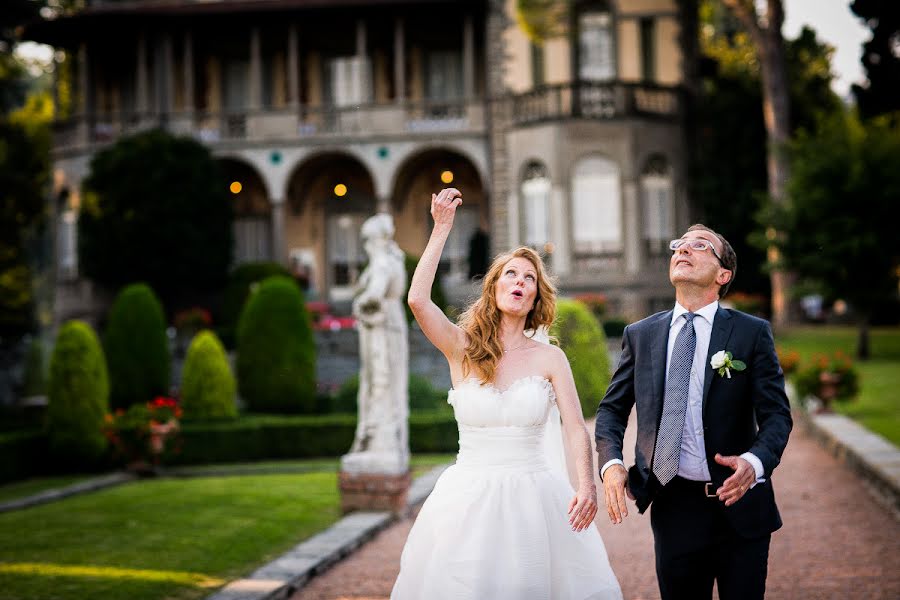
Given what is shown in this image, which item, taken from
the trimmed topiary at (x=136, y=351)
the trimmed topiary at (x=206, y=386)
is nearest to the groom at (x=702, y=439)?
the trimmed topiary at (x=206, y=386)

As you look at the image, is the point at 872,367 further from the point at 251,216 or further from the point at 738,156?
the point at 251,216

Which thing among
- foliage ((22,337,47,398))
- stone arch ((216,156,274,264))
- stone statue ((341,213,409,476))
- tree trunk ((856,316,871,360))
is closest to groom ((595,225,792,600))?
stone statue ((341,213,409,476))

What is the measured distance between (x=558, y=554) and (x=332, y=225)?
90.3 feet

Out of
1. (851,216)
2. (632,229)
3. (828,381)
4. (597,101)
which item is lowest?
(828,381)

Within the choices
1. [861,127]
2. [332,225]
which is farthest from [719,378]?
[332,225]

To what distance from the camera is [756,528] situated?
393 cm

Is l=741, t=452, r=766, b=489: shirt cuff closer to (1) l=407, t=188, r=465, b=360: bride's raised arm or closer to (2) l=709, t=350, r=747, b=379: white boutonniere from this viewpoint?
(2) l=709, t=350, r=747, b=379: white boutonniere

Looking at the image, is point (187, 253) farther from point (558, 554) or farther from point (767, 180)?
point (558, 554)

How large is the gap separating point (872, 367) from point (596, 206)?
8.42 meters

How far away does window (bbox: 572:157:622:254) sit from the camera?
89.5 feet

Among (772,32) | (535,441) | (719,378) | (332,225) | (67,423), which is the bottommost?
(67,423)

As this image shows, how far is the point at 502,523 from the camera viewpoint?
429 cm

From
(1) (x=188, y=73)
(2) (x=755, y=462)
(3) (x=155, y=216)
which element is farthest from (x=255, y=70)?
(2) (x=755, y=462)

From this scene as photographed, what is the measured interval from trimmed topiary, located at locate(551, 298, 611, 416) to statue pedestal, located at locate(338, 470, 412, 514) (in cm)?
714
